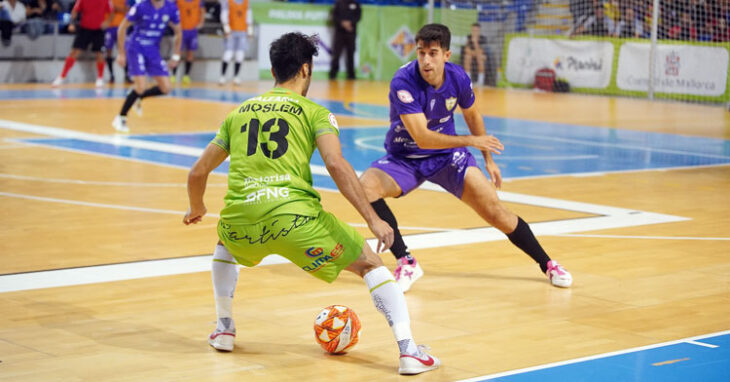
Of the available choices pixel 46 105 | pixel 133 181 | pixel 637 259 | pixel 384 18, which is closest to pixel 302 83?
pixel 637 259

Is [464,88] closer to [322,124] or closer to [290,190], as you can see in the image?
[322,124]

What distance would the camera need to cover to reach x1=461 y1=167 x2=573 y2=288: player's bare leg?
698 centimetres

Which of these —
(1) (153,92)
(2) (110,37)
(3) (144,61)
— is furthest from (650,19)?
(3) (144,61)

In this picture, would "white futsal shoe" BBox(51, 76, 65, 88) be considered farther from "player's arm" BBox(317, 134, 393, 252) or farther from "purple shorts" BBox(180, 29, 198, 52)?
"player's arm" BBox(317, 134, 393, 252)

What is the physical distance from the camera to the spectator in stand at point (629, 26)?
24422 millimetres

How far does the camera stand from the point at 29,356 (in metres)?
5.16

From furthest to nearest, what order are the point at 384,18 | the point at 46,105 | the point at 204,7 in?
the point at 384,18 → the point at 204,7 → the point at 46,105

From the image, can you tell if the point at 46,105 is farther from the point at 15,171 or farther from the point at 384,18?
the point at 384,18

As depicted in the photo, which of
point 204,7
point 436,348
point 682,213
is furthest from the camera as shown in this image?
point 204,7

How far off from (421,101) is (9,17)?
62.3 feet

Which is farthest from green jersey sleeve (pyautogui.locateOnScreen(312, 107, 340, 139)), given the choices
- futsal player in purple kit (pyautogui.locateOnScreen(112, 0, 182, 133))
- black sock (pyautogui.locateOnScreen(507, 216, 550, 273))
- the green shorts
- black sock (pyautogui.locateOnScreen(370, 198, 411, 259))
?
futsal player in purple kit (pyautogui.locateOnScreen(112, 0, 182, 133))

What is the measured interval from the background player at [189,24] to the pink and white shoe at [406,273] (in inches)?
740

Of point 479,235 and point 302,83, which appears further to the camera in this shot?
point 479,235

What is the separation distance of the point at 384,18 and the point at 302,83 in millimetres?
25909
